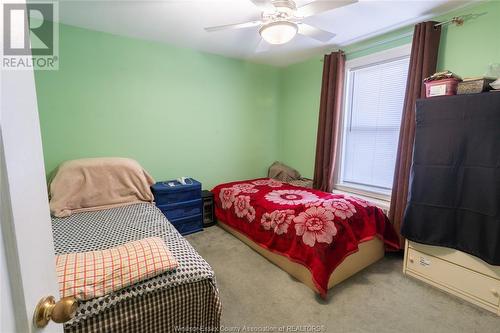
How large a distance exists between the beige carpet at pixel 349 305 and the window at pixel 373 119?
1.11 metres

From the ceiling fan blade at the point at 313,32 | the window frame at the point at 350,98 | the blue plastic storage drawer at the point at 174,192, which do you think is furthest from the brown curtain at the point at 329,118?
the blue plastic storage drawer at the point at 174,192

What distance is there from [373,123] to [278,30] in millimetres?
1825

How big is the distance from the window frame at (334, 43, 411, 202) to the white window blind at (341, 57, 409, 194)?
2cm

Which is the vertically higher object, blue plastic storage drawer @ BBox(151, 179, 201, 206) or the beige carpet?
blue plastic storage drawer @ BBox(151, 179, 201, 206)

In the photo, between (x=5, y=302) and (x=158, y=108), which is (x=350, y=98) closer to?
(x=158, y=108)

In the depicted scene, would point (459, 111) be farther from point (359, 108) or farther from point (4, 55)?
point (4, 55)

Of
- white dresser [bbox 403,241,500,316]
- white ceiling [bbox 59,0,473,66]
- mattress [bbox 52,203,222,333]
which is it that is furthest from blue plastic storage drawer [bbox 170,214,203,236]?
white dresser [bbox 403,241,500,316]

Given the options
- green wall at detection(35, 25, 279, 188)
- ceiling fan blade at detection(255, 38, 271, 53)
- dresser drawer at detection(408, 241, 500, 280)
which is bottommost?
dresser drawer at detection(408, 241, 500, 280)

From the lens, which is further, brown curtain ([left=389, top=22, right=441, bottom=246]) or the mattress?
brown curtain ([left=389, top=22, right=441, bottom=246])

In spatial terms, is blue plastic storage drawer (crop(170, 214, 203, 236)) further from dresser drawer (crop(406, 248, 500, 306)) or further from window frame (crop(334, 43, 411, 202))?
dresser drawer (crop(406, 248, 500, 306))

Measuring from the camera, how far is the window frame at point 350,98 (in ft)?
8.52

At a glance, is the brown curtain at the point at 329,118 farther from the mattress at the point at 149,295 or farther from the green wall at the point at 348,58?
the mattress at the point at 149,295

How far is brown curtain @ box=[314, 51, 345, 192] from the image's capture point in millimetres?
3041

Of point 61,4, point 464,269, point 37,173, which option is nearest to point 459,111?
point 464,269
